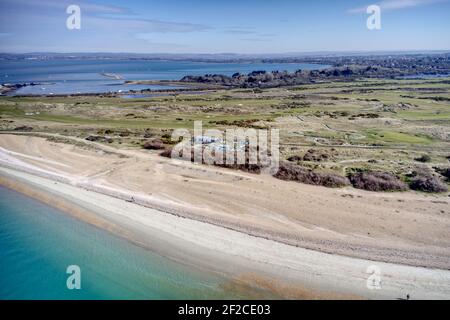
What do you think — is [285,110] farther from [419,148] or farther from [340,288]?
[340,288]

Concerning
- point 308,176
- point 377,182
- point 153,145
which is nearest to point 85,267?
point 308,176

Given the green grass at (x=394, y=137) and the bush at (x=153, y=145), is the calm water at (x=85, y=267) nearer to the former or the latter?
the bush at (x=153, y=145)

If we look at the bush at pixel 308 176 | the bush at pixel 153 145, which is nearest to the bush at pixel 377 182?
the bush at pixel 308 176

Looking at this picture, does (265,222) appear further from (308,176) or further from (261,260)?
(308,176)

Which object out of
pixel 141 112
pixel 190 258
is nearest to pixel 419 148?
pixel 190 258

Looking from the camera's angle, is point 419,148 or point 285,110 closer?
point 419,148

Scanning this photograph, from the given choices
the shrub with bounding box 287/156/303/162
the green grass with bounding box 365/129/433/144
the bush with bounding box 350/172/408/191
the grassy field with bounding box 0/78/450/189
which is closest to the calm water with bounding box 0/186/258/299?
the bush with bounding box 350/172/408/191
